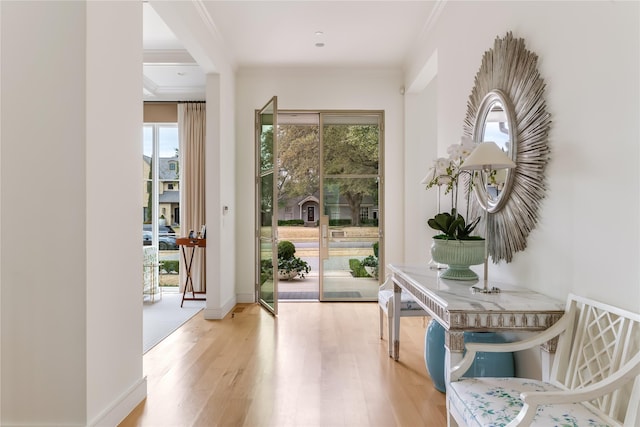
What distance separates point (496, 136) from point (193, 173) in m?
4.46

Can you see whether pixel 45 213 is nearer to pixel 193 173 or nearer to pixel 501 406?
pixel 501 406

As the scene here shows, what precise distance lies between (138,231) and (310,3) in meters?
2.55

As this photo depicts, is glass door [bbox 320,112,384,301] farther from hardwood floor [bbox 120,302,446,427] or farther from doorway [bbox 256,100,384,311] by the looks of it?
hardwood floor [bbox 120,302,446,427]

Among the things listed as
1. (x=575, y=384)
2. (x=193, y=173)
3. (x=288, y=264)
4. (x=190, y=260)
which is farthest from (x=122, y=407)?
(x=288, y=264)

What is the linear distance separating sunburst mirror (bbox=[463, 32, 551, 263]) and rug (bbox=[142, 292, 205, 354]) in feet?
9.71

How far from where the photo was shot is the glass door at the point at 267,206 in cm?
460

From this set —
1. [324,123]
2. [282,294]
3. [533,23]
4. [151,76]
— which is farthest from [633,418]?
[151,76]

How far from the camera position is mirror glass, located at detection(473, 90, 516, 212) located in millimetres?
2295

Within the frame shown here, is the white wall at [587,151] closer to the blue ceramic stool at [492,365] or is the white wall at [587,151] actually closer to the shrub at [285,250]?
the blue ceramic stool at [492,365]

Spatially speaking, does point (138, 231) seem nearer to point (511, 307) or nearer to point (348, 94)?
point (511, 307)

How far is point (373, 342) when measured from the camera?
361cm

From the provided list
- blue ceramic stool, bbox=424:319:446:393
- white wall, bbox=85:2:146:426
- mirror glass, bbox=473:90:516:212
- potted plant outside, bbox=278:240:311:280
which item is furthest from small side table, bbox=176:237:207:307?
mirror glass, bbox=473:90:516:212

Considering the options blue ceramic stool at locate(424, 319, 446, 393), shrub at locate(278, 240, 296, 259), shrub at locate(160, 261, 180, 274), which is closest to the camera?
blue ceramic stool at locate(424, 319, 446, 393)

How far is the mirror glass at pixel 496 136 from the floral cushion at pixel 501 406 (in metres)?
0.93
